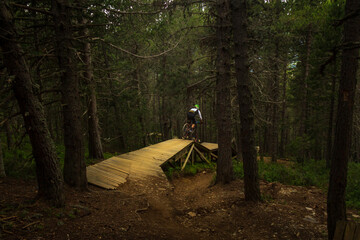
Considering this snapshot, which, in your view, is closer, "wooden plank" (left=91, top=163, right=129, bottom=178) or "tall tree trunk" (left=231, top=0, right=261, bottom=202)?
"tall tree trunk" (left=231, top=0, right=261, bottom=202)

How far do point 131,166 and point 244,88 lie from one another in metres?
6.37

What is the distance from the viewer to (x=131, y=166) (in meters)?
9.69

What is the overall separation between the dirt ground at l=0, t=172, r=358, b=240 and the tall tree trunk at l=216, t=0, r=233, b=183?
2.82 feet

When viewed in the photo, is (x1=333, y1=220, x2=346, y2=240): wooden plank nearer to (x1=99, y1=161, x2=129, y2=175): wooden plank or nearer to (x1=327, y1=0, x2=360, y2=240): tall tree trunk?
(x1=327, y1=0, x2=360, y2=240): tall tree trunk

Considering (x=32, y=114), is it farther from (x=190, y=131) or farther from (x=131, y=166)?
(x=190, y=131)

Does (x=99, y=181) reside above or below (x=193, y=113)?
below

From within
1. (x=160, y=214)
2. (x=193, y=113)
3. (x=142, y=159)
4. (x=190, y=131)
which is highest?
(x=193, y=113)

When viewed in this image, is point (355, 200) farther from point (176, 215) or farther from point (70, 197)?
point (70, 197)

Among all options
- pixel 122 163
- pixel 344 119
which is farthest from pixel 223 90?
pixel 122 163

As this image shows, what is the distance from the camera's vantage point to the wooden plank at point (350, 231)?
2.99m

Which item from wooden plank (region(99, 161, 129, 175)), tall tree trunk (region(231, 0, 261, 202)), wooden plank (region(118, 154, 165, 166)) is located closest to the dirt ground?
wooden plank (region(99, 161, 129, 175))

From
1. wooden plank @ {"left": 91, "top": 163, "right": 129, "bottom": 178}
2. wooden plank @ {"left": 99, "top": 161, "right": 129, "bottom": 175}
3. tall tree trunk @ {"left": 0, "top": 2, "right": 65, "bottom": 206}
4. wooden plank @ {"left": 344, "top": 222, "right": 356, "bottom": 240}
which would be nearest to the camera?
wooden plank @ {"left": 344, "top": 222, "right": 356, "bottom": 240}

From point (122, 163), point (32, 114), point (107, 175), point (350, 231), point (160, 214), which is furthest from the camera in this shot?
point (122, 163)

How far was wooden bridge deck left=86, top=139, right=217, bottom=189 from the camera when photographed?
8.00 meters
